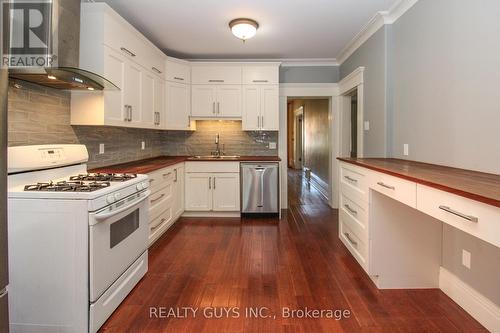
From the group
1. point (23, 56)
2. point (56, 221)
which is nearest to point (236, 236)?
point (56, 221)

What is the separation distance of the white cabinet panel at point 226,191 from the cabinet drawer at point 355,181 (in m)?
1.73

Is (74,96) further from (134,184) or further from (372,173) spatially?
(372,173)

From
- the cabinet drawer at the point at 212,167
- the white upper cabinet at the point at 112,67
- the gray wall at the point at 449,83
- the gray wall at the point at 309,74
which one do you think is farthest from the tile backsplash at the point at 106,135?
the gray wall at the point at 449,83

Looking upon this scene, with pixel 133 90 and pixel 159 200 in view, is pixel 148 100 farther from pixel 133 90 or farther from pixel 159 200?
pixel 159 200

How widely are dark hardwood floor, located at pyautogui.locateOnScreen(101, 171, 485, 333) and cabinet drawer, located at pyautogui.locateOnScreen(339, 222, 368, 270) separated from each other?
8 cm

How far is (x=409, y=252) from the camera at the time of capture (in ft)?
7.52

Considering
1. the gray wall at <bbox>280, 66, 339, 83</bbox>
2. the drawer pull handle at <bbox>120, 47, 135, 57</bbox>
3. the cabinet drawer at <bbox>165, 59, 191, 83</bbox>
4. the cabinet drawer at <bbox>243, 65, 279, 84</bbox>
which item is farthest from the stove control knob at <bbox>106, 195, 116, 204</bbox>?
the gray wall at <bbox>280, 66, 339, 83</bbox>

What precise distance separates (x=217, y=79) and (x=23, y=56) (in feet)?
9.60

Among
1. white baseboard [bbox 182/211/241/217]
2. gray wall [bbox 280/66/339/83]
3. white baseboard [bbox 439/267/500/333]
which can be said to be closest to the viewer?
white baseboard [bbox 439/267/500/333]

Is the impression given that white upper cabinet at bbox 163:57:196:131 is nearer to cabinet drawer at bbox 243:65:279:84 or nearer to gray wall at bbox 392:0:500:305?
cabinet drawer at bbox 243:65:279:84

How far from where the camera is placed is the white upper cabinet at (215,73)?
457cm

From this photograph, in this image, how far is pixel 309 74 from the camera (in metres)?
4.89

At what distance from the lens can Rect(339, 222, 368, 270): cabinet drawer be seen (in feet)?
8.25

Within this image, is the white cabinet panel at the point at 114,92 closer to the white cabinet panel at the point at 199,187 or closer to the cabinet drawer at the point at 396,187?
the white cabinet panel at the point at 199,187
